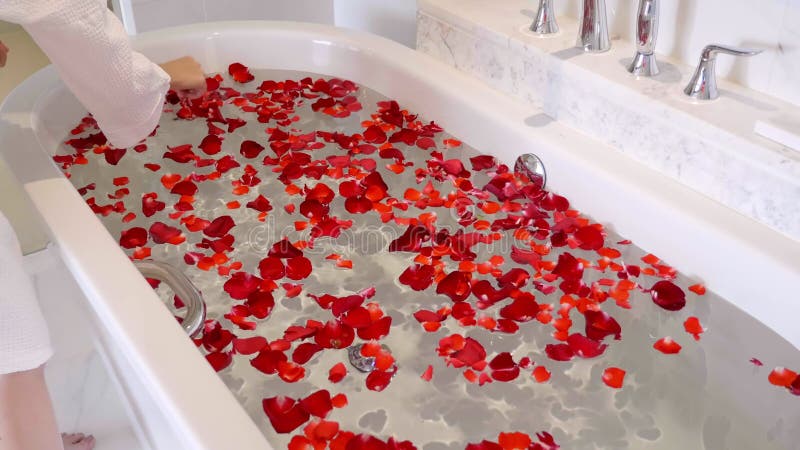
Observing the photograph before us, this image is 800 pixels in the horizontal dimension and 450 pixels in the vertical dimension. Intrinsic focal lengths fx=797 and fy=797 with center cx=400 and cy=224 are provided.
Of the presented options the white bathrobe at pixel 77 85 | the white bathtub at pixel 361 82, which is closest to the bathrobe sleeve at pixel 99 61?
the white bathrobe at pixel 77 85

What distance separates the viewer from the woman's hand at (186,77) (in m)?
2.14

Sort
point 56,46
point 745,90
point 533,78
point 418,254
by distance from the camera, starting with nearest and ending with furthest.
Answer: point 56,46, point 745,90, point 418,254, point 533,78

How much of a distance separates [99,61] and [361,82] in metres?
0.98

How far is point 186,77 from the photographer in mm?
2146

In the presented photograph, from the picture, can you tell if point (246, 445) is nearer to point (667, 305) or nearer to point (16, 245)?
point (16, 245)


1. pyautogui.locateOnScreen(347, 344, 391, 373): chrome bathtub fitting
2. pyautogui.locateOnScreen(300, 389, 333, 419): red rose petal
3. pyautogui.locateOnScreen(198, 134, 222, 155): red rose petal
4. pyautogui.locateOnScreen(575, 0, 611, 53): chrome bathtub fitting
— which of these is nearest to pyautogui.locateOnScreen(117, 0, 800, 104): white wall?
pyautogui.locateOnScreen(575, 0, 611, 53): chrome bathtub fitting

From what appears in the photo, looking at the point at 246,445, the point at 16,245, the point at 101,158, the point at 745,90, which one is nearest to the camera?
the point at 246,445

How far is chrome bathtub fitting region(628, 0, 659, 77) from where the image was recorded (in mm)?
1514

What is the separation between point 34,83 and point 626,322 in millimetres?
1492

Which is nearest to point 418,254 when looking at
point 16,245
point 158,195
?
point 158,195

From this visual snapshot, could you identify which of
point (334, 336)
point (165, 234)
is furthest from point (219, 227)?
point (334, 336)

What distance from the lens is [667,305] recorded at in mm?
1440

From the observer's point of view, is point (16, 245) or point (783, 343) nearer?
point (16, 245)

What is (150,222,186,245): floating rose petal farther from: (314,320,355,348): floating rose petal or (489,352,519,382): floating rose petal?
(489,352,519,382): floating rose petal
